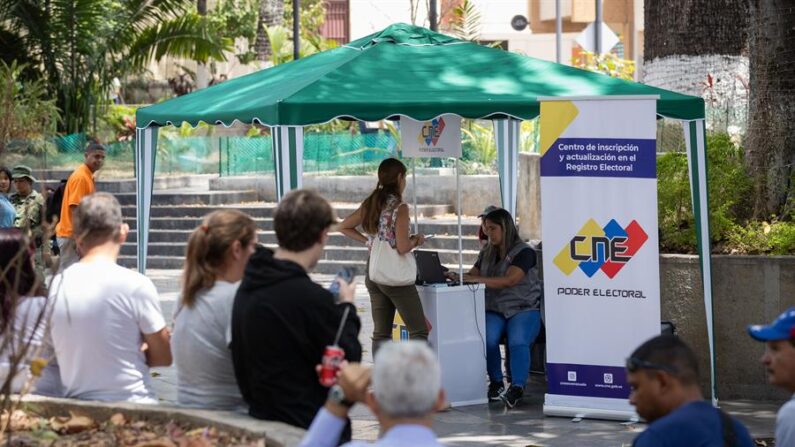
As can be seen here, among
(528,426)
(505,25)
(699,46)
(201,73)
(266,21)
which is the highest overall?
(505,25)

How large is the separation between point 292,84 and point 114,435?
15.4 ft

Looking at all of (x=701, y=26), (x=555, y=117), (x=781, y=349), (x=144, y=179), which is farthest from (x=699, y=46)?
(x=781, y=349)

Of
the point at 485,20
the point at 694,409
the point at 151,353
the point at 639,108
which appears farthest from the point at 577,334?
the point at 485,20

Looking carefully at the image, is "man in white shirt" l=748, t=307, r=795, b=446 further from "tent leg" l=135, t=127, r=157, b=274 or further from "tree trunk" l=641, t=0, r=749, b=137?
"tree trunk" l=641, t=0, r=749, b=137

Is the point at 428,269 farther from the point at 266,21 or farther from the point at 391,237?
the point at 266,21

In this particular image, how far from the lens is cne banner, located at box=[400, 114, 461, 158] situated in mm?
10203

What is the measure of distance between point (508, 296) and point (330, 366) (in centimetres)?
534

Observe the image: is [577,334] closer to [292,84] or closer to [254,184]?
[292,84]

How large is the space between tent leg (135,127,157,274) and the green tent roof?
0.56 metres

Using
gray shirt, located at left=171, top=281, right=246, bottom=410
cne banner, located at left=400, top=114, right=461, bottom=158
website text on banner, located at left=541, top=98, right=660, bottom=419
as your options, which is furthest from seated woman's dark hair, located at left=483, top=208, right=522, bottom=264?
gray shirt, located at left=171, top=281, right=246, bottom=410

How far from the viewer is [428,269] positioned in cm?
944

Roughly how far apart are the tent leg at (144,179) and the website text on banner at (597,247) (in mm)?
4048

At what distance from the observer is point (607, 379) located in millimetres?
8539

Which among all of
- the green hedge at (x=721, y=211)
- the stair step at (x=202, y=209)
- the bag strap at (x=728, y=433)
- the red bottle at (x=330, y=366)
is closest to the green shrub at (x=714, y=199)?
the green hedge at (x=721, y=211)
